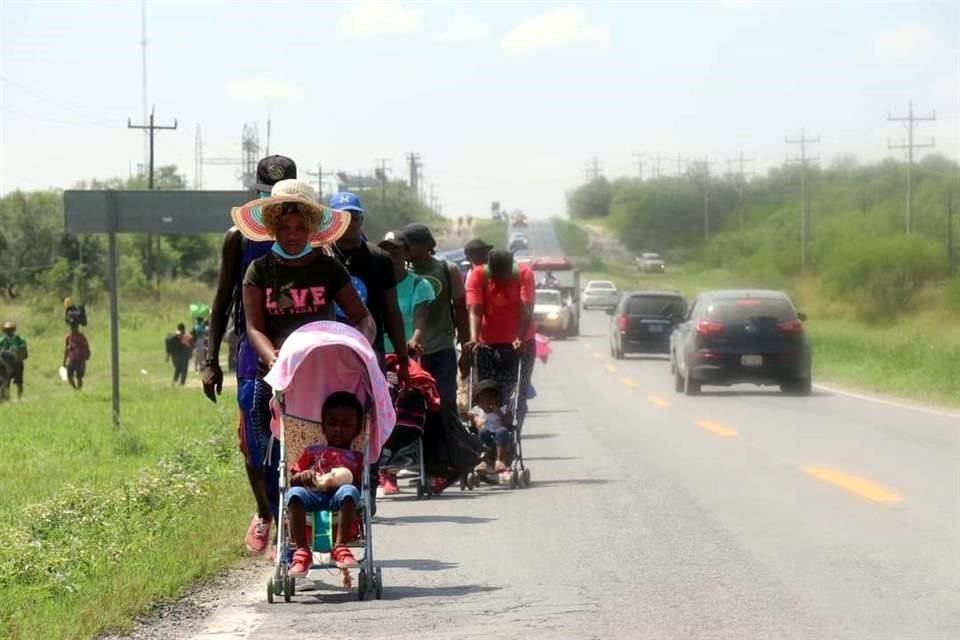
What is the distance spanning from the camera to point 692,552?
963 cm

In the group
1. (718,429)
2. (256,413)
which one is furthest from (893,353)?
(256,413)

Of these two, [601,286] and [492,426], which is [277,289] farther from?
[601,286]

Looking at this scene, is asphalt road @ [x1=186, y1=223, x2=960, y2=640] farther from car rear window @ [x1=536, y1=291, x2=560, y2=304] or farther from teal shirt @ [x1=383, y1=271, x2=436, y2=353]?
car rear window @ [x1=536, y1=291, x2=560, y2=304]

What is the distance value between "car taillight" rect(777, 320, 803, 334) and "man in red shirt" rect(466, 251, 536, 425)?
1314 cm

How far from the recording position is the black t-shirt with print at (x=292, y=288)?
28.2ft

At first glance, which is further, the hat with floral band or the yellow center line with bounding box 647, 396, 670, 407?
the yellow center line with bounding box 647, 396, 670, 407

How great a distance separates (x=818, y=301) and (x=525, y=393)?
59298 mm

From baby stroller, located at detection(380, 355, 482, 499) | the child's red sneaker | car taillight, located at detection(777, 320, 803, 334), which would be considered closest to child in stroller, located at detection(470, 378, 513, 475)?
baby stroller, located at detection(380, 355, 482, 499)

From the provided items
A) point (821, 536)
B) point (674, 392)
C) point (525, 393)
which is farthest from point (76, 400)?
point (821, 536)

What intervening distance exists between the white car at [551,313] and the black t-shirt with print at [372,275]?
40.5 meters

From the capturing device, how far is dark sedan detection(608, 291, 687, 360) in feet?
131

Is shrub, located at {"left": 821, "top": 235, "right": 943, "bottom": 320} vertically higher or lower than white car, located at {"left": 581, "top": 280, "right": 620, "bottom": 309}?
higher

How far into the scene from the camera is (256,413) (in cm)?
875

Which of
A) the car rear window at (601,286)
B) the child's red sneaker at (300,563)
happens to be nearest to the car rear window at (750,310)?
the child's red sneaker at (300,563)
